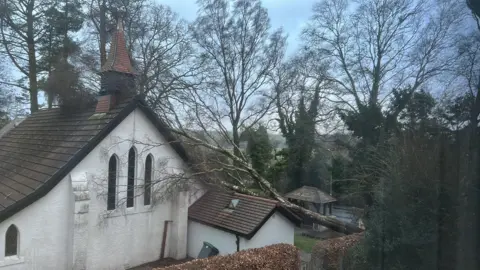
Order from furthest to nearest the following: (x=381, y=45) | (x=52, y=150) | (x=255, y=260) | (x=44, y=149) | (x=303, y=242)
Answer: (x=303, y=242) < (x=44, y=149) < (x=52, y=150) < (x=255, y=260) < (x=381, y=45)

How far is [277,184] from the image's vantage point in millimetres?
13453

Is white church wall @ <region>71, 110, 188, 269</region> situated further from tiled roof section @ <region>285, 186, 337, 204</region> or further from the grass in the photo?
tiled roof section @ <region>285, 186, 337, 204</region>

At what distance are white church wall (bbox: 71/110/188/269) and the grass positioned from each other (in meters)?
3.74

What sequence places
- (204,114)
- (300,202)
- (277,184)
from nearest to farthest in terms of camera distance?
1. (300,202)
2. (204,114)
3. (277,184)

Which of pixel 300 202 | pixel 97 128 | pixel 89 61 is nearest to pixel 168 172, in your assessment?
pixel 97 128

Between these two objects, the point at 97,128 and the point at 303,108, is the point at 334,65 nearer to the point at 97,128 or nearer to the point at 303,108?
the point at 303,108

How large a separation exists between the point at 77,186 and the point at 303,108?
6312 mm

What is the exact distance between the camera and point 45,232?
6.71 m

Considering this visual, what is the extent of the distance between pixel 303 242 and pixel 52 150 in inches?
319

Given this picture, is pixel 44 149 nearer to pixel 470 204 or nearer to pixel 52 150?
pixel 52 150

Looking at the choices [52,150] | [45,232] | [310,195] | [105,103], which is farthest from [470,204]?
[52,150]

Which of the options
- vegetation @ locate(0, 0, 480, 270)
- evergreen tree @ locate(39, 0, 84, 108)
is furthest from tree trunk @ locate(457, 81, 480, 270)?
evergreen tree @ locate(39, 0, 84, 108)

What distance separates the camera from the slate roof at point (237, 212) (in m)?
7.66

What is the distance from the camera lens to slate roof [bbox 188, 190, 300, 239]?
766 centimetres
